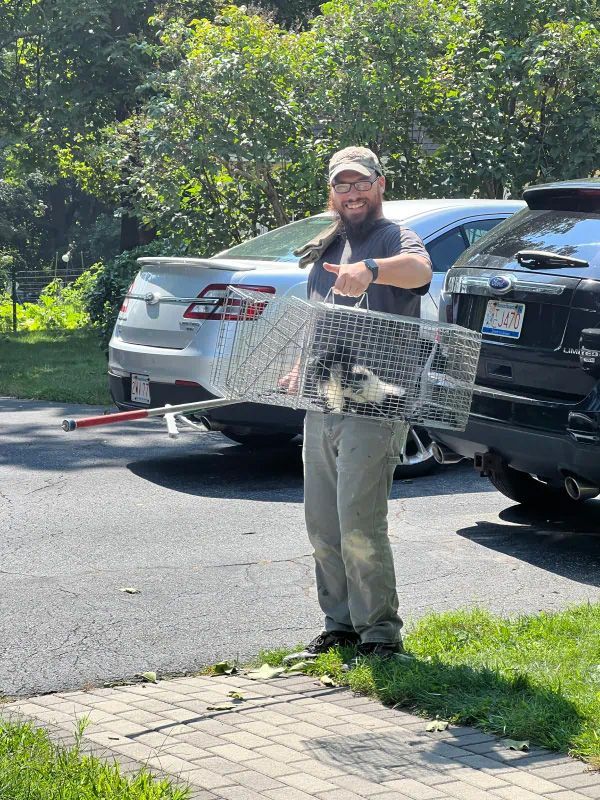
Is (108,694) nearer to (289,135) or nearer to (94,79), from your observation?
(289,135)

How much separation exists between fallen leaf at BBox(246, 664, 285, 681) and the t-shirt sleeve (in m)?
1.49

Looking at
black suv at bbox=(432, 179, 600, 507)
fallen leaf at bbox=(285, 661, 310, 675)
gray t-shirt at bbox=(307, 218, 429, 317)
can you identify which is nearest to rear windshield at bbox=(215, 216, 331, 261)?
black suv at bbox=(432, 179, 600, 507)

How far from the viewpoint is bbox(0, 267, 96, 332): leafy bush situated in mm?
26094

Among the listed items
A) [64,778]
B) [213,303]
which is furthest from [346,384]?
[213,303]

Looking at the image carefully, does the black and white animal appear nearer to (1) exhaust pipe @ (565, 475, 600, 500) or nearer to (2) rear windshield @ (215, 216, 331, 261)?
(1) exhaust pipe @ (565, 475, 600, 500)

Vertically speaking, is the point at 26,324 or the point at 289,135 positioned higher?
the point at 289,135

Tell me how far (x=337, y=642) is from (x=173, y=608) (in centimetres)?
103

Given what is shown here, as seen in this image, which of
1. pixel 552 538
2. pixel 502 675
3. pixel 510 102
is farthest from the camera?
pixel 510 102

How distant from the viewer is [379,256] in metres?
4.68

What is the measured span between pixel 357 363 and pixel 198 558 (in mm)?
2317

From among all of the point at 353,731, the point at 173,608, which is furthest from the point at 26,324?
the point at 353,731

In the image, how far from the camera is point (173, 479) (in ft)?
28.8

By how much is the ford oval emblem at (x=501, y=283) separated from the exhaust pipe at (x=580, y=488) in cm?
102

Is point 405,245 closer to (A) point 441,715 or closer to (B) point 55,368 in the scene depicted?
(A) point 441,715
